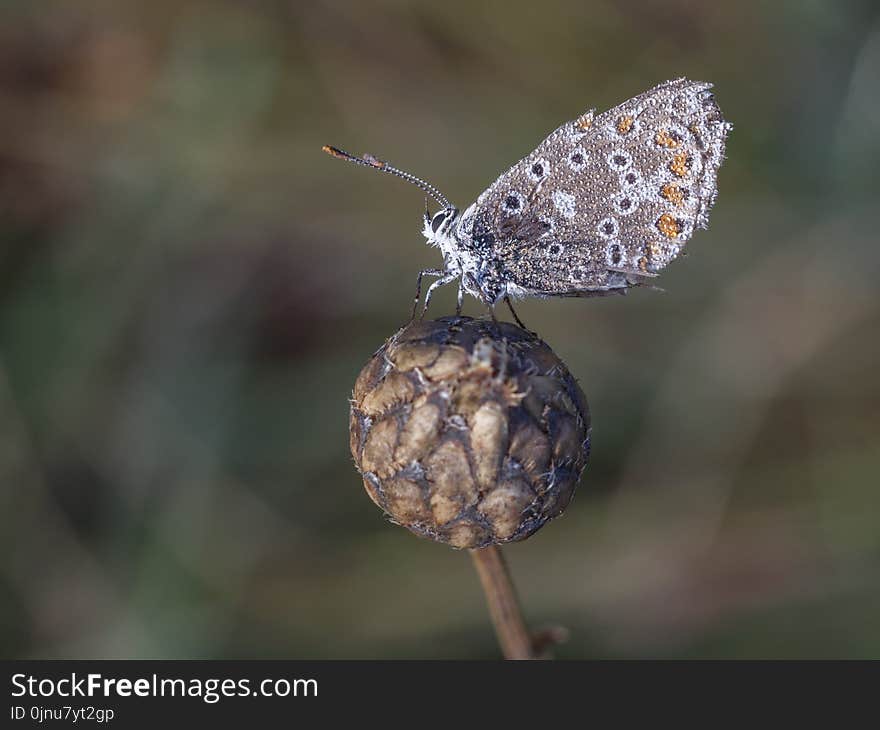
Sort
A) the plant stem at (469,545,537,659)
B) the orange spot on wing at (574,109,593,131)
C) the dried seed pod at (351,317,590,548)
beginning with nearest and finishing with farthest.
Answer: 1. the dried seed pod at (351,317,590,548)
2. the plant stem at (469,545,537,659)
3. the orange spot on wing at (574,109,593,131)

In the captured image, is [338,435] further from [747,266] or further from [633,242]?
[747,266]

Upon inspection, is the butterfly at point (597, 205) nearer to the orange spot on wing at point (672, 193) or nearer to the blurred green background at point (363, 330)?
the orange spot on wing at point (672, 193)

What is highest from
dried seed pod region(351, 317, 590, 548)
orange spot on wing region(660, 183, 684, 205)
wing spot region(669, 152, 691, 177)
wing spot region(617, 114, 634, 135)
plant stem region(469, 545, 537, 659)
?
wing spot region(617, 114, 634, 135)

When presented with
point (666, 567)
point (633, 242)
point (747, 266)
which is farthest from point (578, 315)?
point (633, 242)

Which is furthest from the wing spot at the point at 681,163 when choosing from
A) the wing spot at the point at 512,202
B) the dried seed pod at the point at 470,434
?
the dried seed pod at the point at 470,434

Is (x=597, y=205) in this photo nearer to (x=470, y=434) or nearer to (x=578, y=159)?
(x=578, y=159)

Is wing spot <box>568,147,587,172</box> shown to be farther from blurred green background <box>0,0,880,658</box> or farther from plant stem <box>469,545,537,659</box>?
blurred green background <box>0,0,880,658</box>

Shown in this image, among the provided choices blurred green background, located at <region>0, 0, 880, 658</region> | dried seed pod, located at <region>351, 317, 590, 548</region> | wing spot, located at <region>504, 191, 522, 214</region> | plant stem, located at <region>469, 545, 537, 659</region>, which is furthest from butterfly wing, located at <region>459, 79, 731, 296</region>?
blurred green background, located at <region>0, 0, 880, 658</region>

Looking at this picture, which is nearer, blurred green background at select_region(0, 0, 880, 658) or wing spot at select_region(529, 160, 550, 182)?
wing spot at select_region(529, 160, 550, 182)
